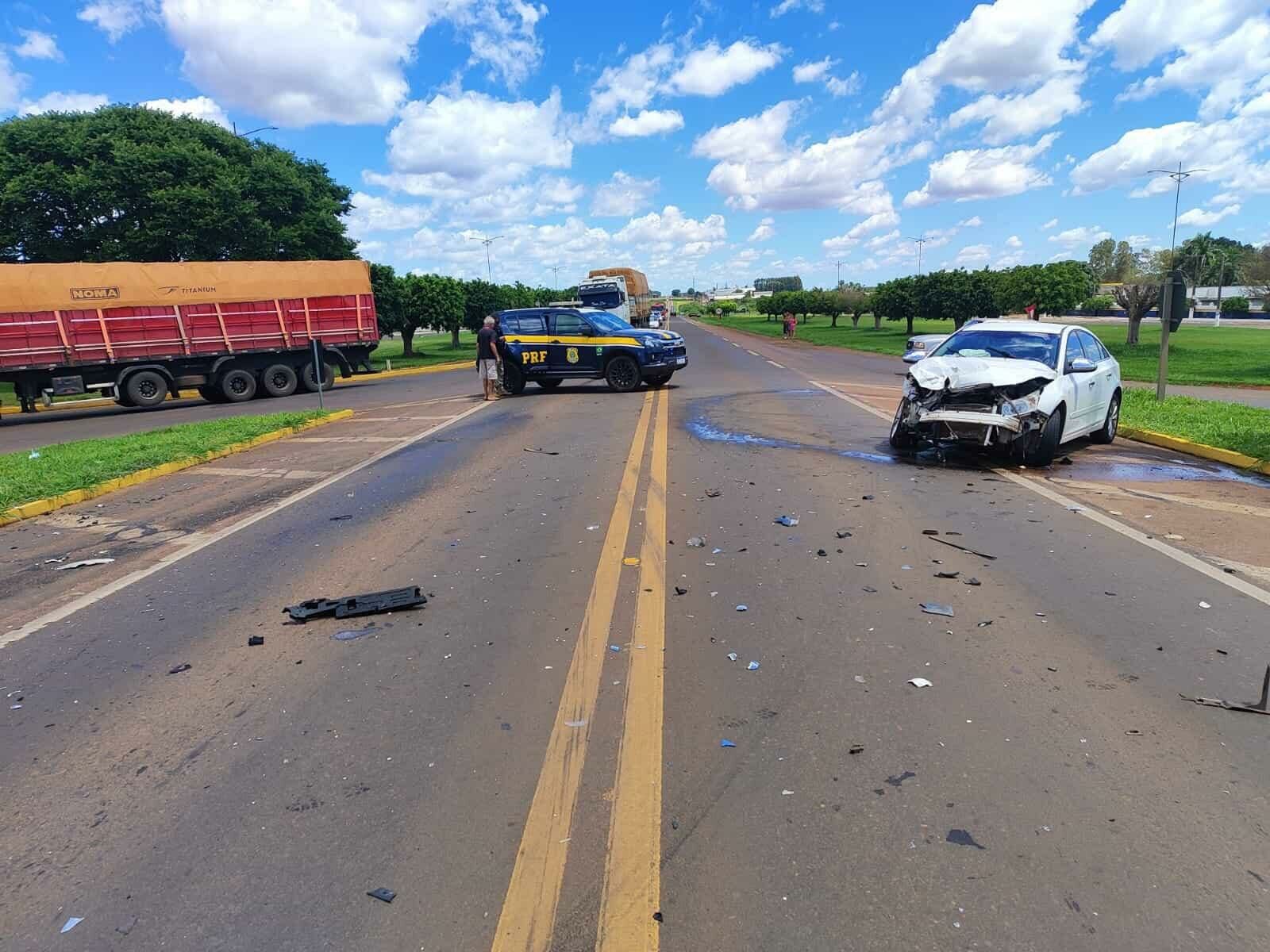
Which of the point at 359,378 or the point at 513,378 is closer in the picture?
the point at 513,378

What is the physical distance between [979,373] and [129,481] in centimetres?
1040

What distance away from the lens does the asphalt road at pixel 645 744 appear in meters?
2.58

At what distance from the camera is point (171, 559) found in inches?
265

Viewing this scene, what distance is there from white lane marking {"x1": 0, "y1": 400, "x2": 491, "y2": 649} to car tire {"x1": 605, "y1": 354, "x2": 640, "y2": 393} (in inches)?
330

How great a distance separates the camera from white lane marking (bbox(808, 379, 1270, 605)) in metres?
5.39

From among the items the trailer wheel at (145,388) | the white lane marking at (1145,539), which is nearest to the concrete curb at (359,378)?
the trailer wheel at (145,388)

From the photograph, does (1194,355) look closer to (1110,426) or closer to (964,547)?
(1110,426)

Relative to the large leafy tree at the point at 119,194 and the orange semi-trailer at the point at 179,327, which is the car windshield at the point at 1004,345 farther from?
the large leafy tree at the point at 119,194

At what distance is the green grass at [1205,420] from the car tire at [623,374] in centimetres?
996

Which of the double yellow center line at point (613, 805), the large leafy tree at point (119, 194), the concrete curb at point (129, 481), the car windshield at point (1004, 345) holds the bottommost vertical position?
the double yellow center line at point (613, 805)

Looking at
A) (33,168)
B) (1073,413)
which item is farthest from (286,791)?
(33,168)

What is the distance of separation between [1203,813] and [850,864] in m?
1.39

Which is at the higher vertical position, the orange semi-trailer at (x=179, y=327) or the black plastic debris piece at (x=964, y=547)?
the orange semi-trailer at (x=179, y=327)

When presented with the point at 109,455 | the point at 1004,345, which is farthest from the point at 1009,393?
the point at 109,455
